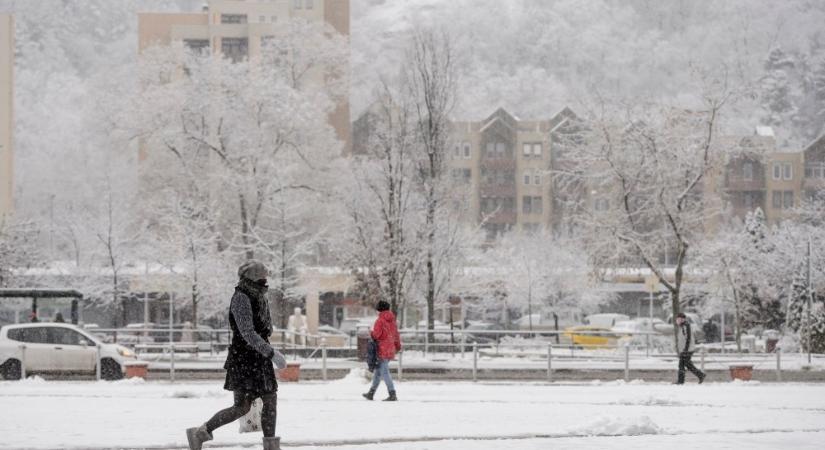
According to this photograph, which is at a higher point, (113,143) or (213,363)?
(113,143)

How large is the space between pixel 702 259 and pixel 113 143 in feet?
96.2

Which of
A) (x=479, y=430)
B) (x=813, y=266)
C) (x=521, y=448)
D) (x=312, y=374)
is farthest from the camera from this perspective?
(x=813, y=266)

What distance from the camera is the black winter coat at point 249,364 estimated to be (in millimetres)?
12008

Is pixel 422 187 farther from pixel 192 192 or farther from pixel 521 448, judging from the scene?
pixel 521 448

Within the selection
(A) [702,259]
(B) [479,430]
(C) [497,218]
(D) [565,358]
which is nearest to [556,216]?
(C) [497,218]

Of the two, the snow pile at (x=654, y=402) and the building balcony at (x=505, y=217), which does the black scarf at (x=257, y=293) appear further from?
the building balcony at (x=505, y=217)

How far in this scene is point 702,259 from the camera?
6806cm

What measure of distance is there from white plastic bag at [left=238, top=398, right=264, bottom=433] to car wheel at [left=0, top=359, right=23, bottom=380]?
70.4 feet

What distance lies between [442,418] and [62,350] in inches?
727

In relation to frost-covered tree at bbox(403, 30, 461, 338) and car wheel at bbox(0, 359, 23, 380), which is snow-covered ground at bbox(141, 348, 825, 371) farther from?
frost-covered tree at bbox(403, 30, 461, 338)

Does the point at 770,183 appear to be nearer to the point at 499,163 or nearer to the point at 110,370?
the point at 499,163

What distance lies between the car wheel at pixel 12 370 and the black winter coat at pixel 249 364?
22.0 meters

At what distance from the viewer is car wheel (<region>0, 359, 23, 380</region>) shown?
3247 cm

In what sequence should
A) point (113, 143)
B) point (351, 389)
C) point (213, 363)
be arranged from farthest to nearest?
point (113, 143) → point (213, 363) → point (351, 389)
